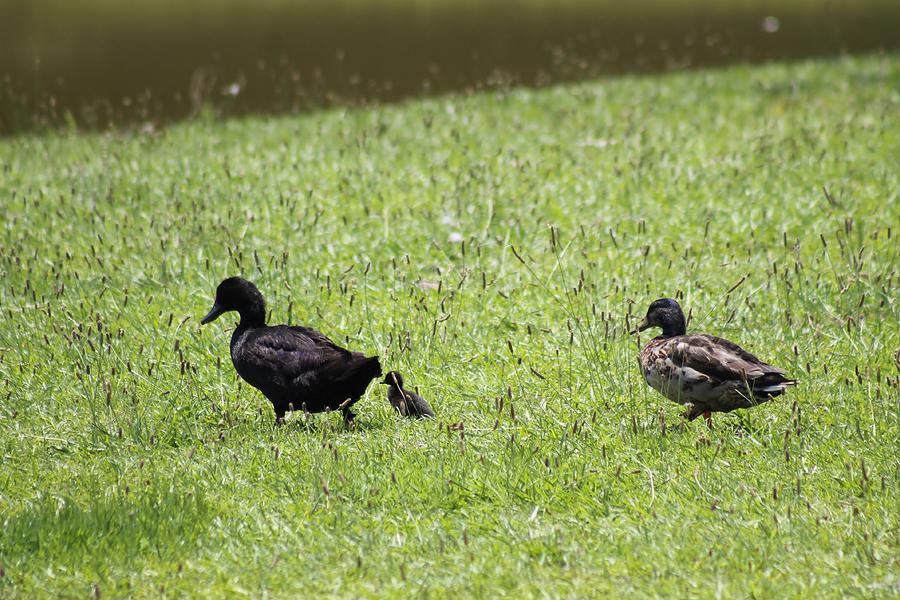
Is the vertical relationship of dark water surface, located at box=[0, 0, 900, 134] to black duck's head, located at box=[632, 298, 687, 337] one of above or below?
above

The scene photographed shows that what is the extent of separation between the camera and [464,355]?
723 centimetres

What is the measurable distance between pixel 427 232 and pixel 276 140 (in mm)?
4177

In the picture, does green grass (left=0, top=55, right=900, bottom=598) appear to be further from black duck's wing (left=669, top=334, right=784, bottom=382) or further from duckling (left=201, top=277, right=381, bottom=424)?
black duck's wing (left=669, top=334, right=784, bottom=382)

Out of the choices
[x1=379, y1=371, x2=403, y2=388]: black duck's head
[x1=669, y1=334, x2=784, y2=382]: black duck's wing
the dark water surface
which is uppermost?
the dark water surface

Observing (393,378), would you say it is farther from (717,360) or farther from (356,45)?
(356,45)

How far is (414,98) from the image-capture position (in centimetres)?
1555

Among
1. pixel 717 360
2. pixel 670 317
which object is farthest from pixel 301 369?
pixel 717 360

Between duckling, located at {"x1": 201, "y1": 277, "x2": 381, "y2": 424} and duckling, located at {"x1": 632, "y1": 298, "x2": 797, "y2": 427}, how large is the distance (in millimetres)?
1547

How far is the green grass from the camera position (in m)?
4.72

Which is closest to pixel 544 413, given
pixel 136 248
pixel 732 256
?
pixel 732 256

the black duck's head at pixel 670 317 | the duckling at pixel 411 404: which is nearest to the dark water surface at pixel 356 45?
the black duck's head at pixel 670 317

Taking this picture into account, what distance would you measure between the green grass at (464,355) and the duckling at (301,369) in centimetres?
18

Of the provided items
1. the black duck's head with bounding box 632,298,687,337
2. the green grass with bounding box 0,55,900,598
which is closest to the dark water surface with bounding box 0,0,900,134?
the green grass with bounding box 0,55,900,598

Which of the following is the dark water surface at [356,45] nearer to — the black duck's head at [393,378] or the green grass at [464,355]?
the green grass at [464,355]
